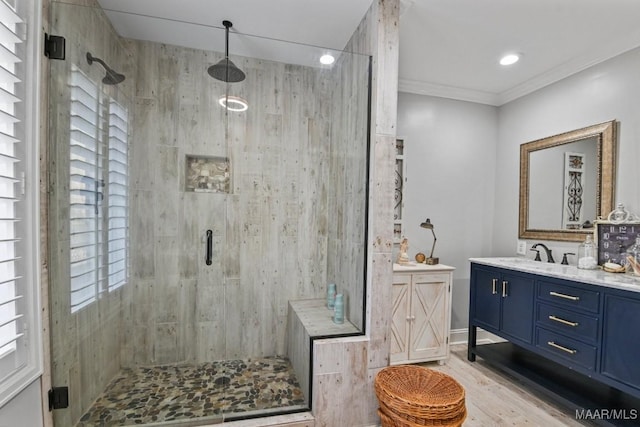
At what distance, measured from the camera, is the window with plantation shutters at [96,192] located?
5.42 feet

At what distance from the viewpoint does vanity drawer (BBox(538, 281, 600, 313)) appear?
6.05 ft

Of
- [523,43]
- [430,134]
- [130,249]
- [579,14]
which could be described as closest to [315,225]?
[130,249]

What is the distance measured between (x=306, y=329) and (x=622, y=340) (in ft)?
6.29

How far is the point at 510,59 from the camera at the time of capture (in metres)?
2.49

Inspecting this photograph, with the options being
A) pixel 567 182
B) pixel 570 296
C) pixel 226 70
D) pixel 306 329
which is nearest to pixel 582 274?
pixel 570 296

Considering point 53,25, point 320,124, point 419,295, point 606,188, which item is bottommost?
point 419,295

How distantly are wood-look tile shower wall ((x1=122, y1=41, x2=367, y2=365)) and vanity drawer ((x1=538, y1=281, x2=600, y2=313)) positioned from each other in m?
1.44

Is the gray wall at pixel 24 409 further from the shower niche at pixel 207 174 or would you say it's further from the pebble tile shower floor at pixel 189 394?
the shower niche at pixel 207 174

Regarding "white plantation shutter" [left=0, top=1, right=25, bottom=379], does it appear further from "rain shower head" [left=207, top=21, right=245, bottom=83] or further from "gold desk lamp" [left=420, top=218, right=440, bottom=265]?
"gold desk lamp" [left=420, top=218, right=440, bottom=265]

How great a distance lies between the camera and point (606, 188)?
2.28 meters

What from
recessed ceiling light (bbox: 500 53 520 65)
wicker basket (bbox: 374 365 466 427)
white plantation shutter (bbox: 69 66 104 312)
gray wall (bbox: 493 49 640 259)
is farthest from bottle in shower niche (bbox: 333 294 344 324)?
recessed ceiling light (bbox: 500 53 520 65)

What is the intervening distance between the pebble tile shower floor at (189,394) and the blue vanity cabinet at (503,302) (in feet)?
5.93

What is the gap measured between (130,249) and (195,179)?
2.10ft

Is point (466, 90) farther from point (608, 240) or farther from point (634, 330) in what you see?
point (634, 330)
